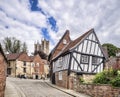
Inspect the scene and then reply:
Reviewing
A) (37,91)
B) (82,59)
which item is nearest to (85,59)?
(82,59)

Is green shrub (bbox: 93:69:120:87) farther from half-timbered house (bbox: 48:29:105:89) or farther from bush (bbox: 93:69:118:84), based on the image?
half-timbered house (bbox: 48:29:105:89)

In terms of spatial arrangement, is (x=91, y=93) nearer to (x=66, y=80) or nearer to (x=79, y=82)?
(x=79, y=82)

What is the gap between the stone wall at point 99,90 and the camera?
1400cm

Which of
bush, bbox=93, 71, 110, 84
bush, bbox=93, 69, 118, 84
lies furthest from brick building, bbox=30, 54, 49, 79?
bush, bbox=93, 69, 118, 84

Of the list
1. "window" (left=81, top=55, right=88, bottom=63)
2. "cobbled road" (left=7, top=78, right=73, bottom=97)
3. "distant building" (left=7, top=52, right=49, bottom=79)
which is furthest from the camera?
"distant building" (left=7, top=52, right=49, bottom=79)

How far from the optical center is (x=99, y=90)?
15891 mm

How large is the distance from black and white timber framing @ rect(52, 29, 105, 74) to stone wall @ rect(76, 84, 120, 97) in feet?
17.7

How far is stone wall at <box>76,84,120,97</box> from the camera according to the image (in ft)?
45.9

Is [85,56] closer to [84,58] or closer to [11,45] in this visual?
[84,58]

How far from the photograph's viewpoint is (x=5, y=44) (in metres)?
72.4

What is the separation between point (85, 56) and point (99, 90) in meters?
10.4

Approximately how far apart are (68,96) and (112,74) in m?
4.52

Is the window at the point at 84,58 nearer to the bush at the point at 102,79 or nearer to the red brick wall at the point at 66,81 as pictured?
the red brick wall at the point at 66,81

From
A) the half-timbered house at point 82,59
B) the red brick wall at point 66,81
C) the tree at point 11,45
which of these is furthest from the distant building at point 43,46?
the red brick wall at point 66,81
